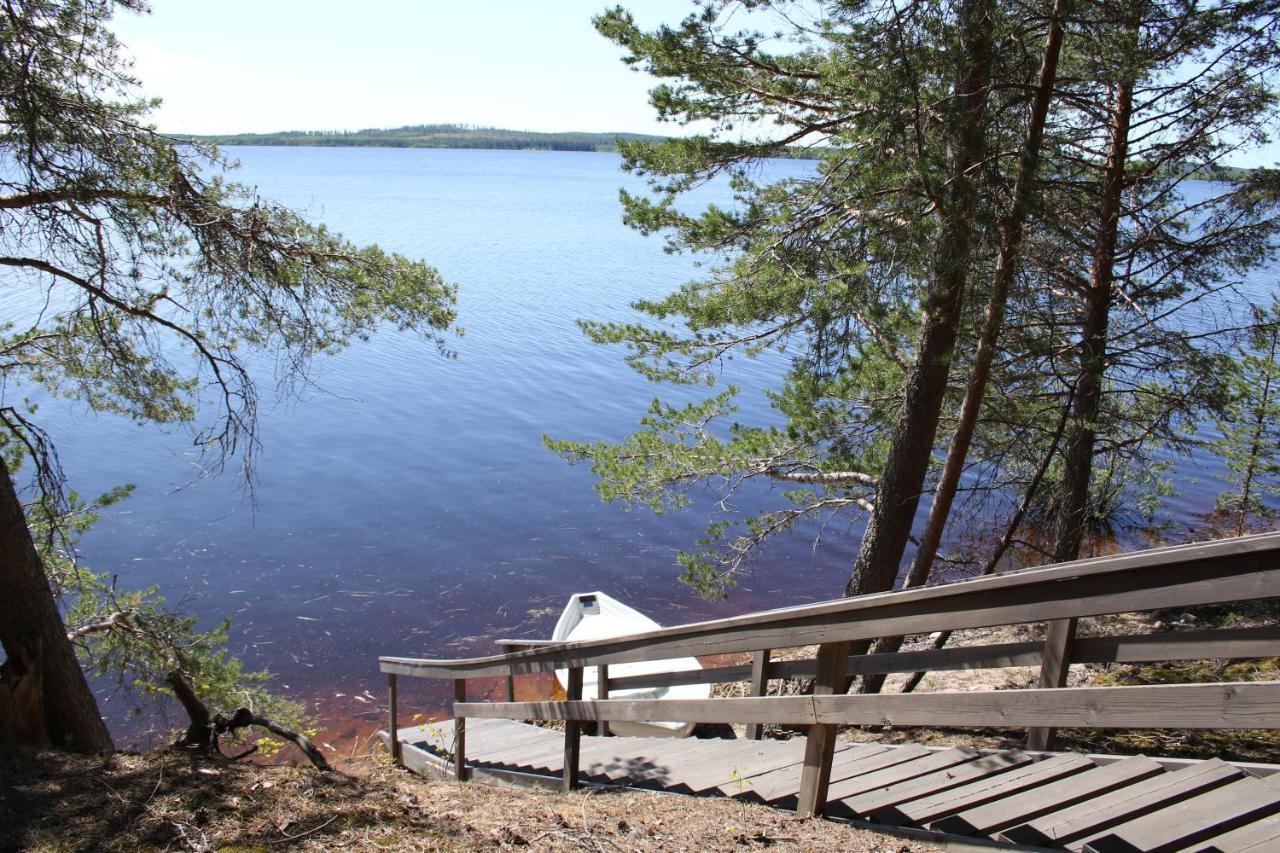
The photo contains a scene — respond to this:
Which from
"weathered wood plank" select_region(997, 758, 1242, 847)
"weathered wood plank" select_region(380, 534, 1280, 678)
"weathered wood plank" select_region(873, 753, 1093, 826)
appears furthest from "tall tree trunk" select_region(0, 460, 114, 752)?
"weathered wood plank" select_region(997, 758, 1242, 847)

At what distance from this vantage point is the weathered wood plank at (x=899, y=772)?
141 inches

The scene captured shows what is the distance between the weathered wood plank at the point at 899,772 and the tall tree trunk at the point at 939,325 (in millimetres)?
4007

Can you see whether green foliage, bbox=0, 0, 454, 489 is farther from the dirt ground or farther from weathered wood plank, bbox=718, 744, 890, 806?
weathered wood plank, bbox=718, 744, 890, 806

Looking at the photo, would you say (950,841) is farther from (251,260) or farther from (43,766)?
(251,260)

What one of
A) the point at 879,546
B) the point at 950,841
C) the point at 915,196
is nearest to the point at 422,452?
the point at 879,546

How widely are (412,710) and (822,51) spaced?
9.61 meters

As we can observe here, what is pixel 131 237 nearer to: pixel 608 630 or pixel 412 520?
pixel 608 630

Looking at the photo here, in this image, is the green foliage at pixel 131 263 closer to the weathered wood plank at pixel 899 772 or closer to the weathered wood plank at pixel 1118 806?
the weathered wood plank at pixel 899 772

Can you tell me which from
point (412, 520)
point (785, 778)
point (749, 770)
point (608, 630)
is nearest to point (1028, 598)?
point (785, 778)

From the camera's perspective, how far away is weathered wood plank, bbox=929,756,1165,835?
3006mm

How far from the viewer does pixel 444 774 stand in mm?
6316

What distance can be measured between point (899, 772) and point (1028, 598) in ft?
4.90

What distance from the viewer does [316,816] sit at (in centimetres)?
379

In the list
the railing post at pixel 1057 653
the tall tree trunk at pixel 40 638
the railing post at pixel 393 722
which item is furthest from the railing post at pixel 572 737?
the tall tree trunk at pixel 40 638
